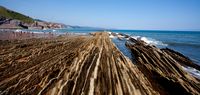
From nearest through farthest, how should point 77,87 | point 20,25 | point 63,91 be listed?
1. point 63,91
2. point 77,87
3. point 20,25

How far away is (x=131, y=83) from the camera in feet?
43.2

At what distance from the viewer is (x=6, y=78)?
44.0 ft

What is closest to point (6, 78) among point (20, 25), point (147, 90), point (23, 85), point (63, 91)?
point (23, 85)

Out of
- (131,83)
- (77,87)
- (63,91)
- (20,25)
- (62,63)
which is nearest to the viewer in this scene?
(63,91)

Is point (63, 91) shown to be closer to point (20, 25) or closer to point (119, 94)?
point (119, 94)

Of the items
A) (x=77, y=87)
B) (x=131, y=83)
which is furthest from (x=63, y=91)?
(x=131, y=83)

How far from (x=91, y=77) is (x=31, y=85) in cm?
362

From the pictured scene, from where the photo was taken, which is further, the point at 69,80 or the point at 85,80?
the point at 85,80

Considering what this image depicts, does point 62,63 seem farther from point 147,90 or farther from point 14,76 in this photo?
point 147,90

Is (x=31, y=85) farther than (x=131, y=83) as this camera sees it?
No

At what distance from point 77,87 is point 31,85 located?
2508 millimetres

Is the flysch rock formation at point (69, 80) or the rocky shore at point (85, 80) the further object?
the rocky shore at point (85, 80)

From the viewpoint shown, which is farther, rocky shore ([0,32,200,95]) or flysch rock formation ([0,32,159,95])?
rocky shore ([0,32,200,95])

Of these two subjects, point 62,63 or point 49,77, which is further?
point 62,63
